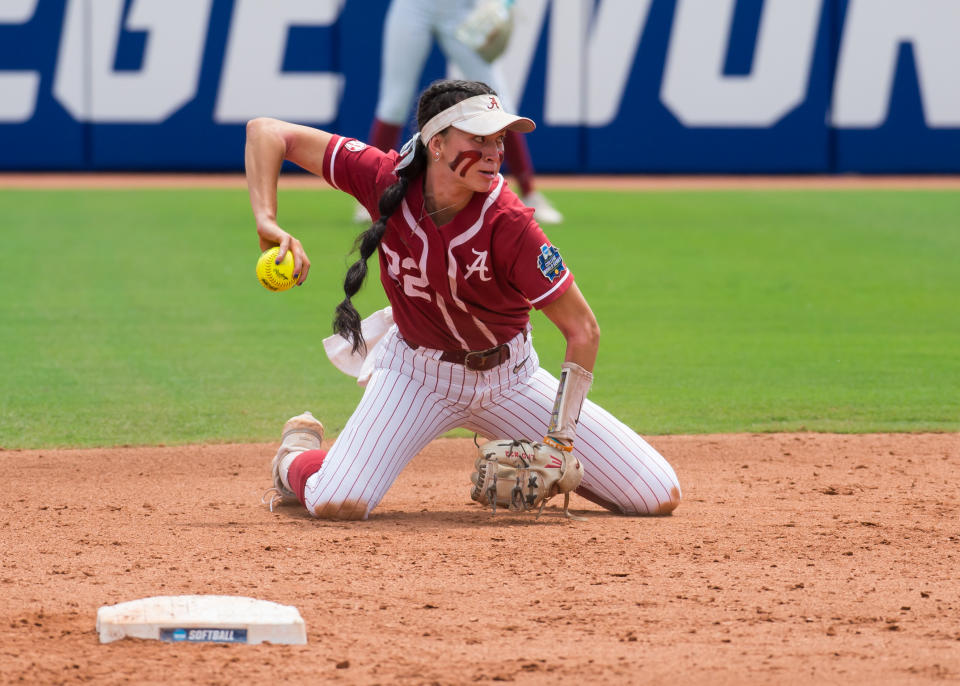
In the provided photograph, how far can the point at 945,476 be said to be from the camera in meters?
5.42

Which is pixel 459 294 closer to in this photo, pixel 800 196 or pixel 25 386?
pixel 25 386

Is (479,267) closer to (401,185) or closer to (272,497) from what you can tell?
(401,185)

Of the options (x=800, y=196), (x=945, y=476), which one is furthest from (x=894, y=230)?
(x=945, y=476)

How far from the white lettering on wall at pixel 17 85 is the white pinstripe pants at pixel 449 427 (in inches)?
490

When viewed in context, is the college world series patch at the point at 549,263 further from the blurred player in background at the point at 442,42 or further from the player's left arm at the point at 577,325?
the blurred player in background at the point at 442,42

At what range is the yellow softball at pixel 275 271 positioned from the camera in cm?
440

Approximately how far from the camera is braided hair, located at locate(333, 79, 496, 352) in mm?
4457

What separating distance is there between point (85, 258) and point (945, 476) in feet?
23.6

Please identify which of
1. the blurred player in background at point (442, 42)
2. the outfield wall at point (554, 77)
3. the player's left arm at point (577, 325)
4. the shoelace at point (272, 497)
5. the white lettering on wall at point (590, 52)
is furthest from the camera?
the white lettering on wall at point (590, 52)

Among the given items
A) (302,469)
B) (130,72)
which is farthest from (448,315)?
(130,72)

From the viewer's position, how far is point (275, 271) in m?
4.41

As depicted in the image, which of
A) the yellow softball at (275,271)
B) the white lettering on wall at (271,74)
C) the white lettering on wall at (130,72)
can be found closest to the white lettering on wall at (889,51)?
the white lettering on wall at (271,74)

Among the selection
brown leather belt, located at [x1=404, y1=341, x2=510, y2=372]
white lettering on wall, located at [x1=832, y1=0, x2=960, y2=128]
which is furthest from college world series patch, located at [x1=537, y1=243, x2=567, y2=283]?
white lettering on wall, located at [x1=832, y1=0, x2=960, y2=128]

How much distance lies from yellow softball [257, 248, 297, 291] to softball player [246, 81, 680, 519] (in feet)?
0.14
